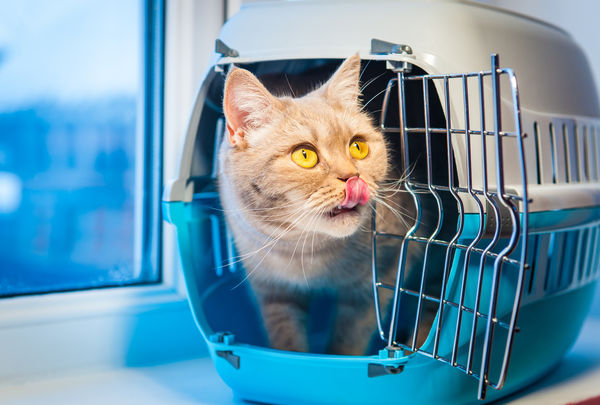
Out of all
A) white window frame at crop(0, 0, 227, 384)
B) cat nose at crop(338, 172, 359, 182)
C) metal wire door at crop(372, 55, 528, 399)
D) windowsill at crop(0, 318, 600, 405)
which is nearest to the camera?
metal wire door at crop(372, 55, 528, 399)

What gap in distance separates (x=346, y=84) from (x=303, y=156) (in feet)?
0.46

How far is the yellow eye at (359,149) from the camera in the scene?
0.91m

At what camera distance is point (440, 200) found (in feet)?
2.65

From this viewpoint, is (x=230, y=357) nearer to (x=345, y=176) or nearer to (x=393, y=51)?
(x=345, y=176)

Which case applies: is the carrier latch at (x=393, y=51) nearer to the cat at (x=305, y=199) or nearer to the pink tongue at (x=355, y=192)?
the cat at (x=305, y=199)

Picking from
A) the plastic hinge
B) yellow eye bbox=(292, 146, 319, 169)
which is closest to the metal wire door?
yellow eye bbox=(292, 146, 319, 169)

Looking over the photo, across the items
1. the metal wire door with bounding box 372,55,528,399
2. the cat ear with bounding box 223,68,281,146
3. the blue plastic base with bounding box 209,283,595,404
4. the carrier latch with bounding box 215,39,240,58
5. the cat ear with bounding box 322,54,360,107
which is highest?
the carrier latch with bounding box 215,39,240,58

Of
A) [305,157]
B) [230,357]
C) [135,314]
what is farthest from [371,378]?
[135,314]

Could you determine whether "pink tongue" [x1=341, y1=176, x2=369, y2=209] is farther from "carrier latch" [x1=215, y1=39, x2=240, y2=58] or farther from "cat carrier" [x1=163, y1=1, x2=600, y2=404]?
"carrier latch" [x1=215, y1=39, x2=240, y2=58]

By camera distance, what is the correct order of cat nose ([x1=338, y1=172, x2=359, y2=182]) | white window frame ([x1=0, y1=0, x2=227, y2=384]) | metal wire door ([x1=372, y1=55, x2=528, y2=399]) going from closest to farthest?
metal wire door ([x1=372, y1=55, x2=528, y2=399]), cat nose ([x1=338, y1=172, x2=359, y2=182]), white window frame ([x1=0, y1=0, x2=227, y2=384])

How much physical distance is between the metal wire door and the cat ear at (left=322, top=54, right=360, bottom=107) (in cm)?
6

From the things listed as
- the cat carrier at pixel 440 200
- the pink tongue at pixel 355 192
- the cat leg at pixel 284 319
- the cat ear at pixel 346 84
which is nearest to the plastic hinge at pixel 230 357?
the cat carrier at pixel 440 200

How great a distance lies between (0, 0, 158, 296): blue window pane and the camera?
114 cm

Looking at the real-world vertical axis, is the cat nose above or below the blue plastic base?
above
